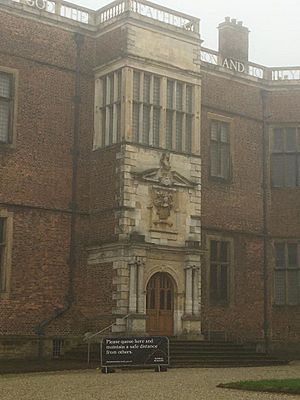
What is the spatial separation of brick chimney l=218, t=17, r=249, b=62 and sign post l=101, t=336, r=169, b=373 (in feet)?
46.1

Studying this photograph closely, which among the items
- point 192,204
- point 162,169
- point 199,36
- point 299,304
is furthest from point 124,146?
point 299,304

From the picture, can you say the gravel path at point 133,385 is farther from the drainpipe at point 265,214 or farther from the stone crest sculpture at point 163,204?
the drainpipe at point 265,214

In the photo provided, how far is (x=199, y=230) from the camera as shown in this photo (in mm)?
24188

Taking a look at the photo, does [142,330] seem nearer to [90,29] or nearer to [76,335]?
[76,335]

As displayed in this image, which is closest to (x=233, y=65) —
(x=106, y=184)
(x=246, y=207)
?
(x=246, y=207)

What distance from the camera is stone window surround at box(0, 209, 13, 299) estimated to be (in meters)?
21.4

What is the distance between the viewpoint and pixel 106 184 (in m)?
23.1

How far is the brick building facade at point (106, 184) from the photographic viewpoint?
72.2 feet

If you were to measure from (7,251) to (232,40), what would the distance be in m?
12.8

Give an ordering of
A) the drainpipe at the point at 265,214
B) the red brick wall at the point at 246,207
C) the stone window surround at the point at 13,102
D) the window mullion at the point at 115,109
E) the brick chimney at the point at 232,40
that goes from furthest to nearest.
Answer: the brick chimney at the point at 232,40
the drainpipe at the point at 265,214
the red brick wall at the point at 246,207
the window mullion at the point at 115,109
the stone window surround at the point at 13,102

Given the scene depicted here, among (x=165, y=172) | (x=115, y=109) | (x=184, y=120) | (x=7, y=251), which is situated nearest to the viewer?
(x=7, y=251)

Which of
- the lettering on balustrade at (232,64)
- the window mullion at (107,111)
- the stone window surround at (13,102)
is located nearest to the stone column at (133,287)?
the window mullion at (107,111)

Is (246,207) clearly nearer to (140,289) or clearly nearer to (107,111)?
(107,111)

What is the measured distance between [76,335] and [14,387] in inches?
328
